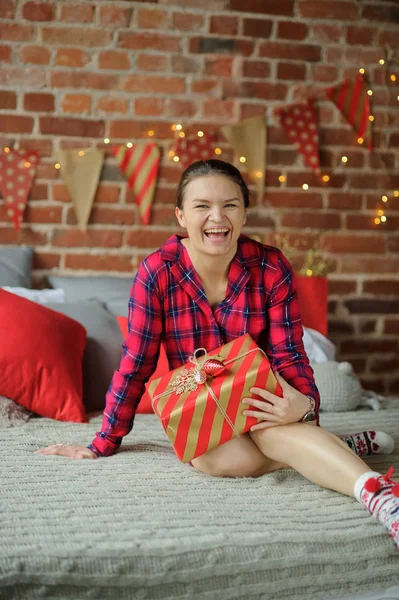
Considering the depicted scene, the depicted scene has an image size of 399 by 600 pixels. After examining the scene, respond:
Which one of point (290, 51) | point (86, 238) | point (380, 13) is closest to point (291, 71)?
point (290, 51)

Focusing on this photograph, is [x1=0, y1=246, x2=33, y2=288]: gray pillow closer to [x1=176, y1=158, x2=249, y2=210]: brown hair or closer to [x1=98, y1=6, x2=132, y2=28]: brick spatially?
[x1=98, y1=6, x2=132, y2=28]: brick

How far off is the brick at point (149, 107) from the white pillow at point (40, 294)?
0.83 meters

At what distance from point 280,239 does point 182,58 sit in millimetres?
878

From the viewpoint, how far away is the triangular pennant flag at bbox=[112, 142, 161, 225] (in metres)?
2.79

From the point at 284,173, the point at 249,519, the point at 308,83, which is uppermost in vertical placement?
the point at 308,83

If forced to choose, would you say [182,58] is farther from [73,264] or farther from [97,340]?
[97,340]

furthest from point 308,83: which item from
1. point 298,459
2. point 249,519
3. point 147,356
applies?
point 249,519

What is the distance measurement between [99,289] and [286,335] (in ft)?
3.68

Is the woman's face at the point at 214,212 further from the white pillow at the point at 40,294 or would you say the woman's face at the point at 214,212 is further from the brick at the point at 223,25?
the brick at the point at 223,25

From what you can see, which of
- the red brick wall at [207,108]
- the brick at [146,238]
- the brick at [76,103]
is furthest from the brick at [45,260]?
the brick at [76,103]

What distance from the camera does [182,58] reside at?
9.21 feet

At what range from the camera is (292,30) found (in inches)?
113

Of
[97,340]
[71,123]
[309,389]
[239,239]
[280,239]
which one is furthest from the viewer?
[280,239]

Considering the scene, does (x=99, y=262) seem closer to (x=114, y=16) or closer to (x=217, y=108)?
(x=217, y=108)
